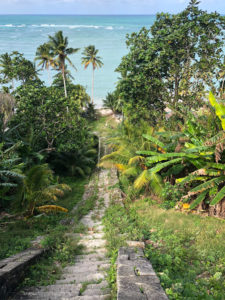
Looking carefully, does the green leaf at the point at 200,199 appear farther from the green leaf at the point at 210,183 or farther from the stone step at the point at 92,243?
the stone step at the point at 92,243

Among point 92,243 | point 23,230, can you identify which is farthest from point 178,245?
point 23,230

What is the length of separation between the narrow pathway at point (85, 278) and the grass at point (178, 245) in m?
0.22

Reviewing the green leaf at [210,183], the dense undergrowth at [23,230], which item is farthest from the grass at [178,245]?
the dense undergrowth at [23,230]

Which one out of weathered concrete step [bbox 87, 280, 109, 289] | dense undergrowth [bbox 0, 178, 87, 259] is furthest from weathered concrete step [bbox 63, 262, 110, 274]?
dense undergrowth [bbox 0, 178, 87, 259]

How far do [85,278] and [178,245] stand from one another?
272 centimetres

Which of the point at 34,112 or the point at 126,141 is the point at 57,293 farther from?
the point at 34,112

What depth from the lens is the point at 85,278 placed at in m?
4.30

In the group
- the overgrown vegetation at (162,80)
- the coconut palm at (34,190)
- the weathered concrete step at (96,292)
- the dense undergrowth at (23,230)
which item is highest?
the overgrown vegetation at (162,80)

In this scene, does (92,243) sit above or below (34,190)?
below

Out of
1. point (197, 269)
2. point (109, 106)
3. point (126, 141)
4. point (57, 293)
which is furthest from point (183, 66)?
point (109, 106)

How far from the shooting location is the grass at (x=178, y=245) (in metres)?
4.13

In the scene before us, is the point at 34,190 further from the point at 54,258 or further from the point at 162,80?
the point at 162,80

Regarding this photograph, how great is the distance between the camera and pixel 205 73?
12.1 m

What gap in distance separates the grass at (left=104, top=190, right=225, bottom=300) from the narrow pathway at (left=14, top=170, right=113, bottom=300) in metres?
0.22
